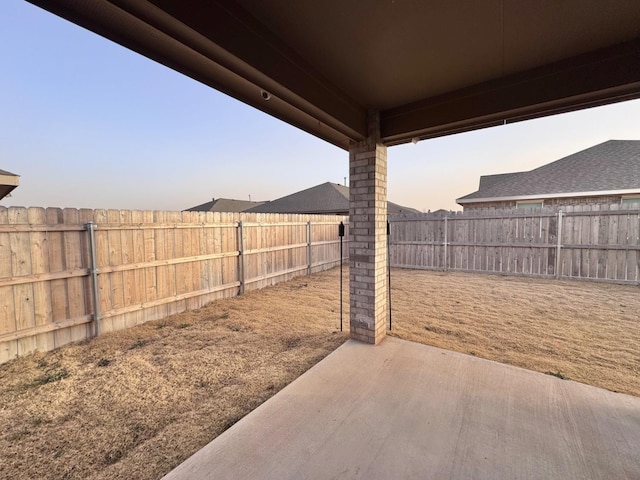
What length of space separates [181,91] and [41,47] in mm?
2911

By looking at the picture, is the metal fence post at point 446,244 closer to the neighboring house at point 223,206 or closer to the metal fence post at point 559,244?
the metal fence post at point 559,244

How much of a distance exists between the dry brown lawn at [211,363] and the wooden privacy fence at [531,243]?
123cm

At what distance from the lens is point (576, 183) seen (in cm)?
979

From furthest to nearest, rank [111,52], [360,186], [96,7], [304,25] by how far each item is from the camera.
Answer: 1. [111,52]
2. [360,186]
3. [304,25]
4. [96,7]

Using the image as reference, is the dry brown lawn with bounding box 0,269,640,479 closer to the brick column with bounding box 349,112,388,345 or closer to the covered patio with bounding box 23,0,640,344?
the brick column with bounding box 349,112,388,345

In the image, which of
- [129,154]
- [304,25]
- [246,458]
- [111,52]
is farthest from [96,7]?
[129,154]

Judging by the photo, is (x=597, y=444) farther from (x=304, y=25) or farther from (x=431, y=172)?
(x=431, y=172)

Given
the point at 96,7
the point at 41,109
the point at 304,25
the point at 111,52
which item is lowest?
the point at 96,7

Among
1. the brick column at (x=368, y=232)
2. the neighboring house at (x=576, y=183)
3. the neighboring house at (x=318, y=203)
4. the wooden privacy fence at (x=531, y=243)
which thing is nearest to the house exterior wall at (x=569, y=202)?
the neighboring house at (x=576, y=183)

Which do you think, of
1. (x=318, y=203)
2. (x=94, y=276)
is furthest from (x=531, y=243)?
(x=318, y=203)

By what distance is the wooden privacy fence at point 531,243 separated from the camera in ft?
21.2

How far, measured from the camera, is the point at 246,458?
1.67m

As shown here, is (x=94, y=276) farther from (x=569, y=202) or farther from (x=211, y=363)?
(x=569, y=202)

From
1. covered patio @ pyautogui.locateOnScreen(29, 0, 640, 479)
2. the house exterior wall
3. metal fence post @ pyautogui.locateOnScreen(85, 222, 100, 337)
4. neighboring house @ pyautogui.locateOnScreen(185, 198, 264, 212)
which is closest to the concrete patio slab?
covered patio @ pyautogui.locateOnScreen(29, 0, 640, 479)
